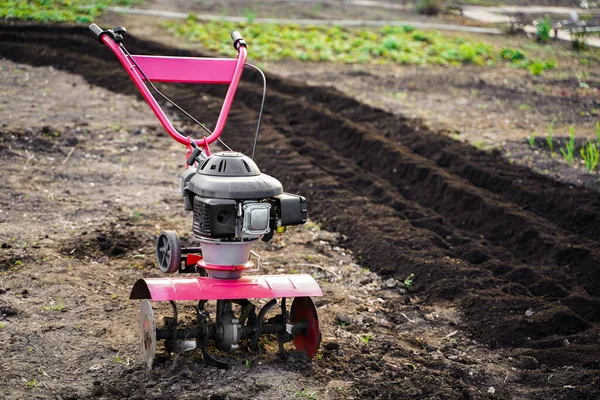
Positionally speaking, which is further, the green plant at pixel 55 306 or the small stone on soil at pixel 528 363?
the green plant at pixel 55 306

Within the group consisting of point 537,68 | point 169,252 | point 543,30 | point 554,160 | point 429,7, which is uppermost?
point 429,7

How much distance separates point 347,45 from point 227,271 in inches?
445

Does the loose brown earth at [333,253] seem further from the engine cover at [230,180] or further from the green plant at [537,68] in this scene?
the green plant at [537,68]

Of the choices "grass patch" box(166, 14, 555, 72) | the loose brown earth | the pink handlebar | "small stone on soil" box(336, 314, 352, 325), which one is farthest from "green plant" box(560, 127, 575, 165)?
"grass patch" box(166, 14, 555, 72)

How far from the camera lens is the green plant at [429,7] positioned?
Result: 19656 millimetres

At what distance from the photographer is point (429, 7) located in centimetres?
1970

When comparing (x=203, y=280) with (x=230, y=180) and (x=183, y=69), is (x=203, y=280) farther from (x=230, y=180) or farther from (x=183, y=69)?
(x=183, y=69)

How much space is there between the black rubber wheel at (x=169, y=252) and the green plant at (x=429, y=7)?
54.5 ft

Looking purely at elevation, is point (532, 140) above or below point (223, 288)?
below

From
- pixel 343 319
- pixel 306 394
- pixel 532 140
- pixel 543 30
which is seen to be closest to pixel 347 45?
pixel 543 30

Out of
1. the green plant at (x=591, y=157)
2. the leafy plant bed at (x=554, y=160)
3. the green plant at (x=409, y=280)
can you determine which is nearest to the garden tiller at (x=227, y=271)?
the green plant at (x=409, y=280)

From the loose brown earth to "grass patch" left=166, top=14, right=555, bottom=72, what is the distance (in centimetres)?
377

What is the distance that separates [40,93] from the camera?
9734mm

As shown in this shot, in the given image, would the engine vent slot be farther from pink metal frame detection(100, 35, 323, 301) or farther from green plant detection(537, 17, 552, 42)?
green plant detection(537, 17, 552, 42)
